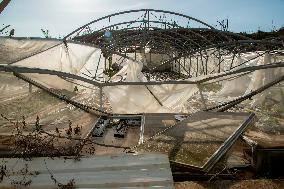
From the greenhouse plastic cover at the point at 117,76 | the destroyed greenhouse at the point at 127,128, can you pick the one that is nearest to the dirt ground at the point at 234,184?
the destroyed greenhouse at the point at 127,128

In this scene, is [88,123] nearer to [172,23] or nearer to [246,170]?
[246,170]

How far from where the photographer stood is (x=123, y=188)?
4664 millimetres

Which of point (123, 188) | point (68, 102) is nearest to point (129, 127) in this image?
point (68, 102)

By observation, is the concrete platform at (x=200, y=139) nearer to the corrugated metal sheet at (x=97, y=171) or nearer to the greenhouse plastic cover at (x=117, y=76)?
the corrugated metal sheet at (x=97, y=171)

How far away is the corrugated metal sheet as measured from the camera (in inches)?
188

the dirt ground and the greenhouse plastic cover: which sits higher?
the greenhouse plastic cover

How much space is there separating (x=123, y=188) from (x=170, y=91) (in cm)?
592

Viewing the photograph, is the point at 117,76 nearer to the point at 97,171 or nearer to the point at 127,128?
the point at 127,128

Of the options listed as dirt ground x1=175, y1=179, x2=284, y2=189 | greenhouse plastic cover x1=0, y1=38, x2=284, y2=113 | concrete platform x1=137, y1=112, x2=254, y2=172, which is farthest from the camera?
greenhouse plastic cover x1=0, y1=38, x2=284, y2=113

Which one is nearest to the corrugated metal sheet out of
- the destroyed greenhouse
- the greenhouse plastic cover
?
the destroyed greenhouse

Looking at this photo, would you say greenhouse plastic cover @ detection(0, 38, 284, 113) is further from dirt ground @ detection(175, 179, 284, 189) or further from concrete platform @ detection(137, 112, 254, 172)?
dirt ground @ detection(175, 179, 284, 189)

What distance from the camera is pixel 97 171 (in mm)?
5191

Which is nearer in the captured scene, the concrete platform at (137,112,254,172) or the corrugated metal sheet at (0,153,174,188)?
the corrugated metal sheet at (0,153,174,188)

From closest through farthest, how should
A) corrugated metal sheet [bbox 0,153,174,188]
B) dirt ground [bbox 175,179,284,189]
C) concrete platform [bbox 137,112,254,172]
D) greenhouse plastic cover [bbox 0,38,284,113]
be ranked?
corrugated metal sheet [bbox 0,153,174,188]
dirt ground [bbox 175,179,284,189]
concrete platform [bbox 137,112,254,172]
greenhouse plastic cover [bbox 0,38,284,113]
